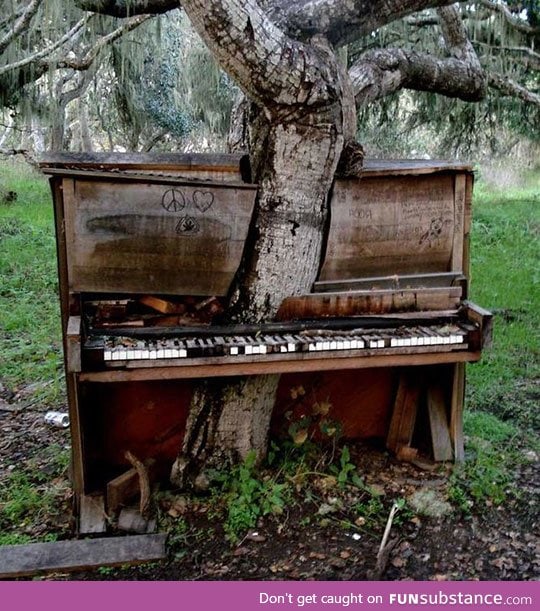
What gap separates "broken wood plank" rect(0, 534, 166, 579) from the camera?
10.8ft

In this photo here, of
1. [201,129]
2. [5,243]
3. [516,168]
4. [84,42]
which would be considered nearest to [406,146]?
[516,168]

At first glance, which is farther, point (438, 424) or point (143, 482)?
point (438, 424)

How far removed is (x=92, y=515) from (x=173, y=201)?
1.70 metres

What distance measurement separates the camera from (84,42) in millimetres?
12438

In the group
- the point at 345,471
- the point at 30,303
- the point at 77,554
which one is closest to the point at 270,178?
the point at 345,471

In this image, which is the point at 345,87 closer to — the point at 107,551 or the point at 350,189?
the point at 350,189

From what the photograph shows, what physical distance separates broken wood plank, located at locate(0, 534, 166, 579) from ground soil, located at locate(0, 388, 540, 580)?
5cm

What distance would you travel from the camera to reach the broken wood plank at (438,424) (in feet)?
13.7

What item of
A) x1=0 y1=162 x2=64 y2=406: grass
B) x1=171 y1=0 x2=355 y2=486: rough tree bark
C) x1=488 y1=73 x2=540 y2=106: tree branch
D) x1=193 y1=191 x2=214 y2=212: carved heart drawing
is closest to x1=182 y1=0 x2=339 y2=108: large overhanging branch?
x1=171 y1=0 x2=355 y2=486: rough tree bark

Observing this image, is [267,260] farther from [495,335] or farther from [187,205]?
[495,335]

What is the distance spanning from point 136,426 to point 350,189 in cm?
183

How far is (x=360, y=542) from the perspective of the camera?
3.51 m

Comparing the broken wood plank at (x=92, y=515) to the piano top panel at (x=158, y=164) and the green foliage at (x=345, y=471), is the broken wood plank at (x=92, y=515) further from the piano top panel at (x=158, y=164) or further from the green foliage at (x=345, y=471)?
the piano top panel at (x=158, y=164)

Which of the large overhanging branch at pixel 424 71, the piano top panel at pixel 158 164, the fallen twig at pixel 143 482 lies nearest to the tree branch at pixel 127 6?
the large overhanging branch at pixel 424 71
